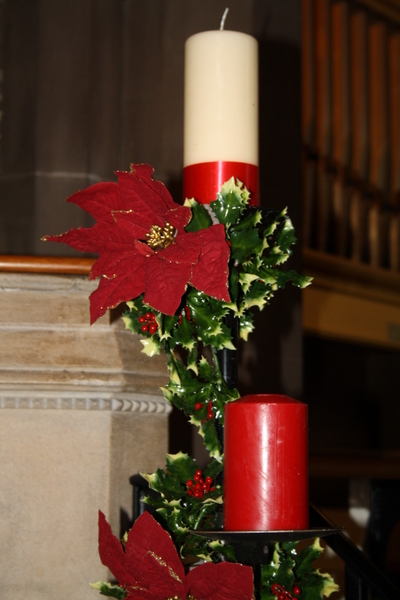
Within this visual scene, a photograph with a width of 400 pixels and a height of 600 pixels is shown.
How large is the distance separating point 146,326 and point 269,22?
116 centimetres

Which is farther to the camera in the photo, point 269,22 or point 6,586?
point 269,22

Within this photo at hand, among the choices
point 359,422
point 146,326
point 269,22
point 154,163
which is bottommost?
point 359,422

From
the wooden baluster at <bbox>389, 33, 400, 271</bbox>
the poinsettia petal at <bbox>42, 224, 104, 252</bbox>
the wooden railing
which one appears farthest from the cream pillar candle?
the wooden baluster at <bbox>389, 33, 400, 271</bbox>

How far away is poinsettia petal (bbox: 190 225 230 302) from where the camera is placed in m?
0.64

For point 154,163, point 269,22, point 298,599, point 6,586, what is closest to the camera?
point 298,599

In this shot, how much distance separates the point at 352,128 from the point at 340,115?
0.36 ft

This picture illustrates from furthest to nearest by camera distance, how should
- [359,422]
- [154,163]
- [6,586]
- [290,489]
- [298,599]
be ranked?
[359,422] < [154,163] < [6,586] < [298,599] < [290,489]

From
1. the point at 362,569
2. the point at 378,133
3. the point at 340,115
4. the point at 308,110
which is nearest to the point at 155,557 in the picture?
the point at 362,569

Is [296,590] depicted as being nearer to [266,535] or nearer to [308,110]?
[266,535]

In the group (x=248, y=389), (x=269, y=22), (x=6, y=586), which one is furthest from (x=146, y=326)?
(x=269, y=22)

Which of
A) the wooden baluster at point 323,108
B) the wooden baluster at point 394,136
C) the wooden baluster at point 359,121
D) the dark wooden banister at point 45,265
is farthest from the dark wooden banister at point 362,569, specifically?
the wooden baluster at point 394,136

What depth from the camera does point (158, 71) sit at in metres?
1.33

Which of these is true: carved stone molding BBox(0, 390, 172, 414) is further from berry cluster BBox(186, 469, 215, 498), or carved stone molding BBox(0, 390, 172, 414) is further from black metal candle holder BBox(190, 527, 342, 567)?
black metal candle holder BBox(190, 527, 342, 567)

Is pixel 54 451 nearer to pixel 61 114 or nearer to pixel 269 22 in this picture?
pixel 61 114
